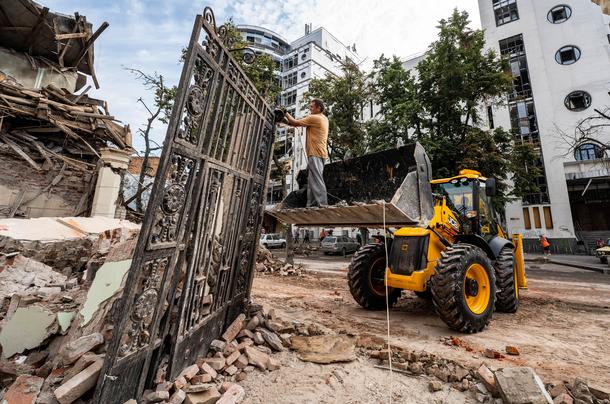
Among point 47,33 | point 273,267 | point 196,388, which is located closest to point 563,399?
point 196,388

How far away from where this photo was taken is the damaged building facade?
7316 millimetres

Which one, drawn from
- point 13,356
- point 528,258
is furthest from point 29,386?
point 528,258

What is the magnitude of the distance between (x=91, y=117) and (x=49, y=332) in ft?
25.5

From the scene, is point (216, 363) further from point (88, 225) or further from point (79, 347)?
point (88, 225)

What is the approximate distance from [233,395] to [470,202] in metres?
5.63

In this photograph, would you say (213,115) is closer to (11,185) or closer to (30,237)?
(30,237)

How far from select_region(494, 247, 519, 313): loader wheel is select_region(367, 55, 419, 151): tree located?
1044cm

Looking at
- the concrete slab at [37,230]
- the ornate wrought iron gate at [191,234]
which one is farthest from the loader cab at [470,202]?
the concrete slab at [37,230]

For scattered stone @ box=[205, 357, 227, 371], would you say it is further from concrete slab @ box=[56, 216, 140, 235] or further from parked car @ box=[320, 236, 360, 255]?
parked car @ box=[320, 236, 360, 255]

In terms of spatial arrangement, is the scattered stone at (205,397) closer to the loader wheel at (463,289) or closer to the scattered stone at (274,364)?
the scattered stone at (274,364)

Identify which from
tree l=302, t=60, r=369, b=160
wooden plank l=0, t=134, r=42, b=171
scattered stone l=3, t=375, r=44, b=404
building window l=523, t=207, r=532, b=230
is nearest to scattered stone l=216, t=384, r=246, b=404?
scattered stone l=3, t=375, r=44, b=404

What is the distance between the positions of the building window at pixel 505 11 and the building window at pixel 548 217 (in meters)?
18.0

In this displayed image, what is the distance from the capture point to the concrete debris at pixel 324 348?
10.4 feet

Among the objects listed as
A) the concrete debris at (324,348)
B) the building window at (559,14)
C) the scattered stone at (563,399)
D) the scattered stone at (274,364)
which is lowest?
the scattered stone at (274,364)
